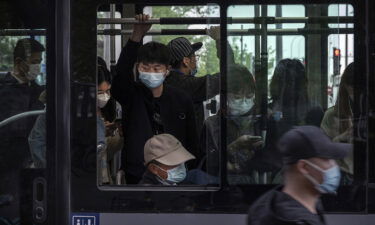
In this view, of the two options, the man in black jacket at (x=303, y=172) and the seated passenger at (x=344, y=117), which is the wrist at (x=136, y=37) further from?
the man in black jacket at (x=303, y=172)

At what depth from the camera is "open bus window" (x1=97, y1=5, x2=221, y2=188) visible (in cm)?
473

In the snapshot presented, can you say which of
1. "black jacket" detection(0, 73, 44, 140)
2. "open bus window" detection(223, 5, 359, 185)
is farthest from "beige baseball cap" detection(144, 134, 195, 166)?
"black jacket" detection(0, 73, 44, 140)

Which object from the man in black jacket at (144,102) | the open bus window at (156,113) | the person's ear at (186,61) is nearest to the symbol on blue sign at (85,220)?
the open bus window at (156,113)

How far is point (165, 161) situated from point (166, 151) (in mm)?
57

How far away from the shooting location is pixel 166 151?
478 cm

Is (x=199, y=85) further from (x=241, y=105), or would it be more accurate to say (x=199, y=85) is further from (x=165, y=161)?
(x=165, y=161)

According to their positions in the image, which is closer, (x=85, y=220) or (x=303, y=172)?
(x=303, y=172)

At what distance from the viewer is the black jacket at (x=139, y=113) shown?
16.0 ft

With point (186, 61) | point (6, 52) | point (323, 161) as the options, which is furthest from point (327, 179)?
point (186, 61)

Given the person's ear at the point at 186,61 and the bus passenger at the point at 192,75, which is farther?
the person's ear at the point at 186,61

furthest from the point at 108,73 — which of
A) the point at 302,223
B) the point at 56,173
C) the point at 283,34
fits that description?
the point at 302,223

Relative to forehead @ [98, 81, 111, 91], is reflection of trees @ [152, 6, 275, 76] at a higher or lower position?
higher

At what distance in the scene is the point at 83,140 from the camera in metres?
4.68

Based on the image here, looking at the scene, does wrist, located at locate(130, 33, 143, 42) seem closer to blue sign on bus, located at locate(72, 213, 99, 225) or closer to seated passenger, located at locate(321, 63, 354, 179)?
blue sign on bus, located at locate(72, 213, 99, 225)
